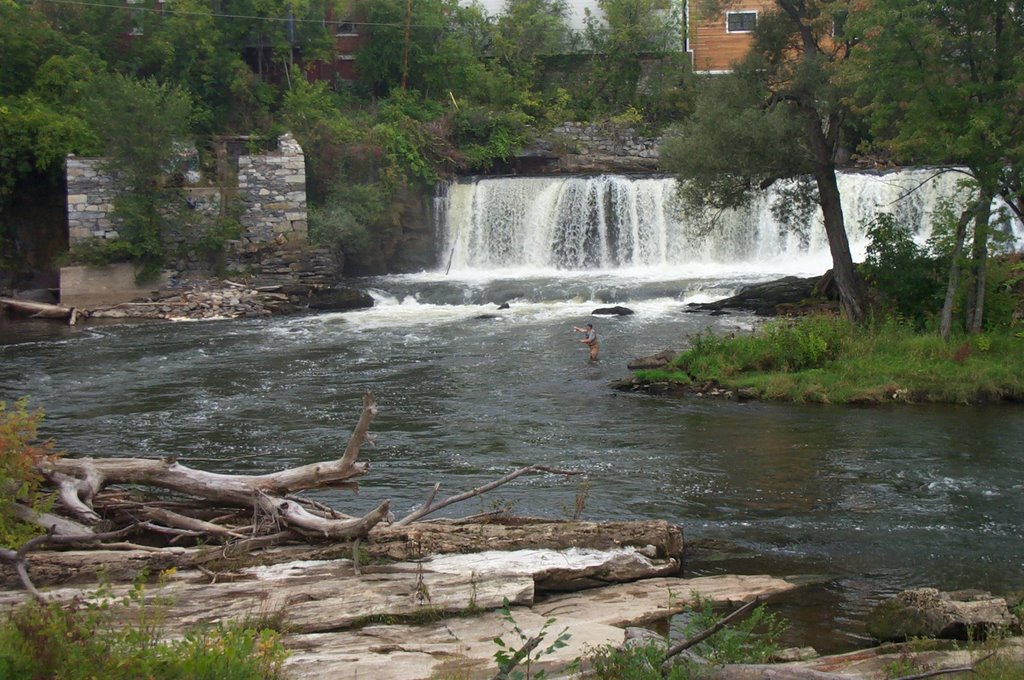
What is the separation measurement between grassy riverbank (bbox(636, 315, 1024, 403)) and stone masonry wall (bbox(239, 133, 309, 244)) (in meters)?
15.1

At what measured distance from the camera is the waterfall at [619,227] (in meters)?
28.8

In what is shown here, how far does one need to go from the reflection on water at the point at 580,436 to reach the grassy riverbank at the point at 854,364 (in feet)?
1.88

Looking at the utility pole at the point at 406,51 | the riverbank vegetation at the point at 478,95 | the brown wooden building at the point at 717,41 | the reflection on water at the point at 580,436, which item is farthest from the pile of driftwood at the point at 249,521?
the brown wooden building at the point at 717,41

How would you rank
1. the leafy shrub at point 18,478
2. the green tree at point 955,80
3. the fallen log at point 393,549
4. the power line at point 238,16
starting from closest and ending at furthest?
1. the fallen log at point 393,549
2. the leafy shrub at point 18,478
3. the green tree at point 955,80
4. the power line at point 238,16

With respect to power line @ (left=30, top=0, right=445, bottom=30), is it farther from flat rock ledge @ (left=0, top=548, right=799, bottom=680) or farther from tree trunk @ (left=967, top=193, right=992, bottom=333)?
flat rock ledge @ (left=0, top=548, right=799, bottom=680)

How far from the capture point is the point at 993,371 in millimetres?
16500

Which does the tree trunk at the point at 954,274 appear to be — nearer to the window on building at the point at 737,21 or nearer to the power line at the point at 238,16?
the window on building at the point at 737,21

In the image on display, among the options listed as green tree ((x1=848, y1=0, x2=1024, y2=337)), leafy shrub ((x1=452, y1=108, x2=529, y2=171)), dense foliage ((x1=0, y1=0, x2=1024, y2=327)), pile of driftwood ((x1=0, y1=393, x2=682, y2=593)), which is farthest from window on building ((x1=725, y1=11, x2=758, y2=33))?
pile of driftwood ((x1=0, y1=393, x2=682, y2=593))

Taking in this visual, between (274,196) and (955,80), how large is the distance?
18924 mm

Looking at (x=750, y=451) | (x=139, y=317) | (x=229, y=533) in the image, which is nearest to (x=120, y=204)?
(x=139, y=317)

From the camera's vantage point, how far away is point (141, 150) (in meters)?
28.7

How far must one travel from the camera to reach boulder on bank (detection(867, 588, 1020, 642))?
23.9 feet

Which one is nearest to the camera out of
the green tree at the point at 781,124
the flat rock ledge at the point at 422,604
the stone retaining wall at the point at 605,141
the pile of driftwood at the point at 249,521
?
the flat rock ledge at the point at 422,604

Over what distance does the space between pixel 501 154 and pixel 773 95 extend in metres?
16.0
